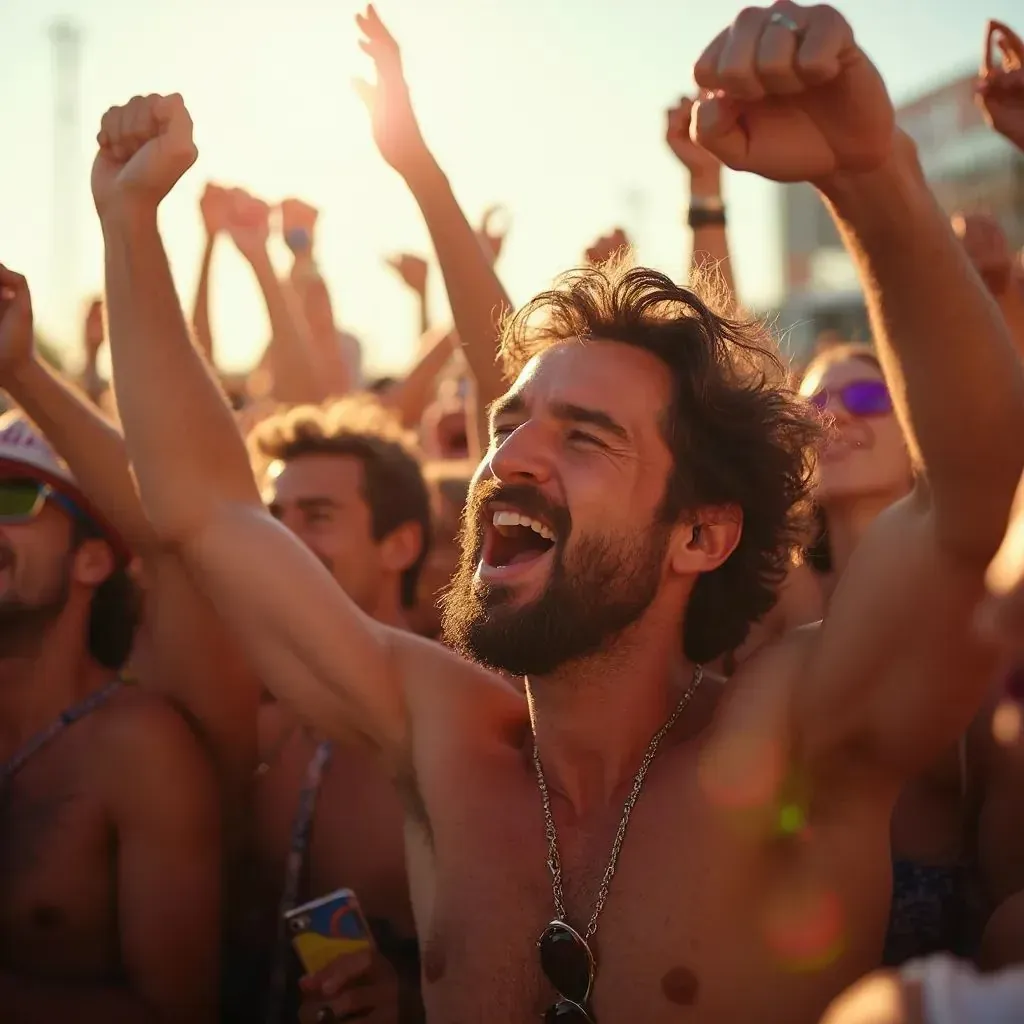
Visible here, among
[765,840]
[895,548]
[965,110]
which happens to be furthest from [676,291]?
[965,110]

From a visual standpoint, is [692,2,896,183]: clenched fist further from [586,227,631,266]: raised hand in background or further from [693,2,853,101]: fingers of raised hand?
[586,227,631,266]: raised hand in background

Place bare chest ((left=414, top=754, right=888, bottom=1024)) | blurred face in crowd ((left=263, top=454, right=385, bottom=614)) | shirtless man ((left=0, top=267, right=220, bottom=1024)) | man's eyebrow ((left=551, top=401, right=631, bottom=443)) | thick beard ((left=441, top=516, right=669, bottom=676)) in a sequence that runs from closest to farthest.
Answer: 1. bare chest ((left=414, top=754, right=888, bottom=1024))
2. thick beard ((left=441, top=516, right=669, bottom=676))
3. man's eyebrow ((left=551, top=401, right=631, bottom=443))
4. shirtless man ((left=0, top=267, right=220, bottom=1024))
5. blurred face in crowd ((left=263, top=454, right=385, bottom=614))

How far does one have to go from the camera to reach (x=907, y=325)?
1.78 metres

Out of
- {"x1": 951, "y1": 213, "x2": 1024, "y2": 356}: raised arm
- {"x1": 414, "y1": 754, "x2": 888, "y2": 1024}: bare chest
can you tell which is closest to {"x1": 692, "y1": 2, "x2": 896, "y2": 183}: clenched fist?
{"x1": 414, "y1": 754, "x2": 888, "y2": 1024}: bare chest

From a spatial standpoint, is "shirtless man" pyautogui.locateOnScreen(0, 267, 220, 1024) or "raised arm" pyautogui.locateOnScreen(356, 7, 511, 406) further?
"raised arm" pyautogui.locateOnScreen(356, 7, 511, 406)

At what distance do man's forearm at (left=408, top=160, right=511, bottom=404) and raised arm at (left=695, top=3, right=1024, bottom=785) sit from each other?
1.62 meters

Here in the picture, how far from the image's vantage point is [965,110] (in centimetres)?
3597

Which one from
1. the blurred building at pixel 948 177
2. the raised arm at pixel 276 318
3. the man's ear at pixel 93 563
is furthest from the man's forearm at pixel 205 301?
the blurred building at pixel 948 177

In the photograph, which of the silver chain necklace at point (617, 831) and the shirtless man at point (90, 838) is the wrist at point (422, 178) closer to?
the shirtless man at point (90, 838)

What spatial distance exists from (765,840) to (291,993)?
Result: 1501mm

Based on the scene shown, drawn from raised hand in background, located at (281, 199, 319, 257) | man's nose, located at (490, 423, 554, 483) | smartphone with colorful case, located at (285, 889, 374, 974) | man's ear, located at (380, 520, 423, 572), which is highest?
raised hand in background, located at (281, 199, 319, 257)

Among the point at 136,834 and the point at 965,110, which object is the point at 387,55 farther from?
the point at 965,110

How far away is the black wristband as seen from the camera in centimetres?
382

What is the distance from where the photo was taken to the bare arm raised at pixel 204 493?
2.62 metres
